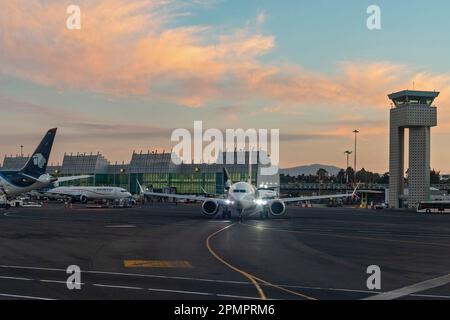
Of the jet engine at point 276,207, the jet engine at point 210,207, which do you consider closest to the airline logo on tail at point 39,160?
the jet engine at point 210,207

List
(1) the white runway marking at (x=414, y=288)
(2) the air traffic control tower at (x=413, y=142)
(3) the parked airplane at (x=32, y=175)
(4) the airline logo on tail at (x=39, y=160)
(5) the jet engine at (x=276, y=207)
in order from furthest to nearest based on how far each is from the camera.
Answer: (2) the air traffic control tower at (x=413, y=142) → (4) the airline logo on tail at (x=39, y=160) → (3) the parked airplane at (x=32, y=175) → (5) the jet engine at (x=276, y=207) → (1) the white runway marking at (x=414, y=288)

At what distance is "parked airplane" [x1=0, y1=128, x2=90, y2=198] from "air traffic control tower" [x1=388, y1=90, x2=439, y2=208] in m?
80.2

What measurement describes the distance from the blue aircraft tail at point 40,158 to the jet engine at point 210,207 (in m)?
31.8

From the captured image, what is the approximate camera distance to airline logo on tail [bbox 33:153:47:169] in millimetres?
80812

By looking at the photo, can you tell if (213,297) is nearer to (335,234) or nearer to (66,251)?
(66,251)

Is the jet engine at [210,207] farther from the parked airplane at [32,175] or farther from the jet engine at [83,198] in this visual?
the jet engine at [83,198]

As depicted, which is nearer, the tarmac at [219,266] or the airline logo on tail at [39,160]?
the tarmac at [219,266]

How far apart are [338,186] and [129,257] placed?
7114 inches

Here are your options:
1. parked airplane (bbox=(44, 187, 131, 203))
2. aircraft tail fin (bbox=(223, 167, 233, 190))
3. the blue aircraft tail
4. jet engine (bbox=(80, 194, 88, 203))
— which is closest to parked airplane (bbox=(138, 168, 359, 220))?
aircraft tail fin (bbox=(223, 167, 233, 190))

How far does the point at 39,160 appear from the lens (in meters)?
81.2

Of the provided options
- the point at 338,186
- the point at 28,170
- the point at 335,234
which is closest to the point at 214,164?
the point at 338,186

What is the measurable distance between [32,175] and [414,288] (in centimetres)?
7100

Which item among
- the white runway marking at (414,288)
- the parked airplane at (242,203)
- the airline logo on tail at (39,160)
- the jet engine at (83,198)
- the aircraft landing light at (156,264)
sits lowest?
the jet engine at (83,198)

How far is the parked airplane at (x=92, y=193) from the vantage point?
116625mm
